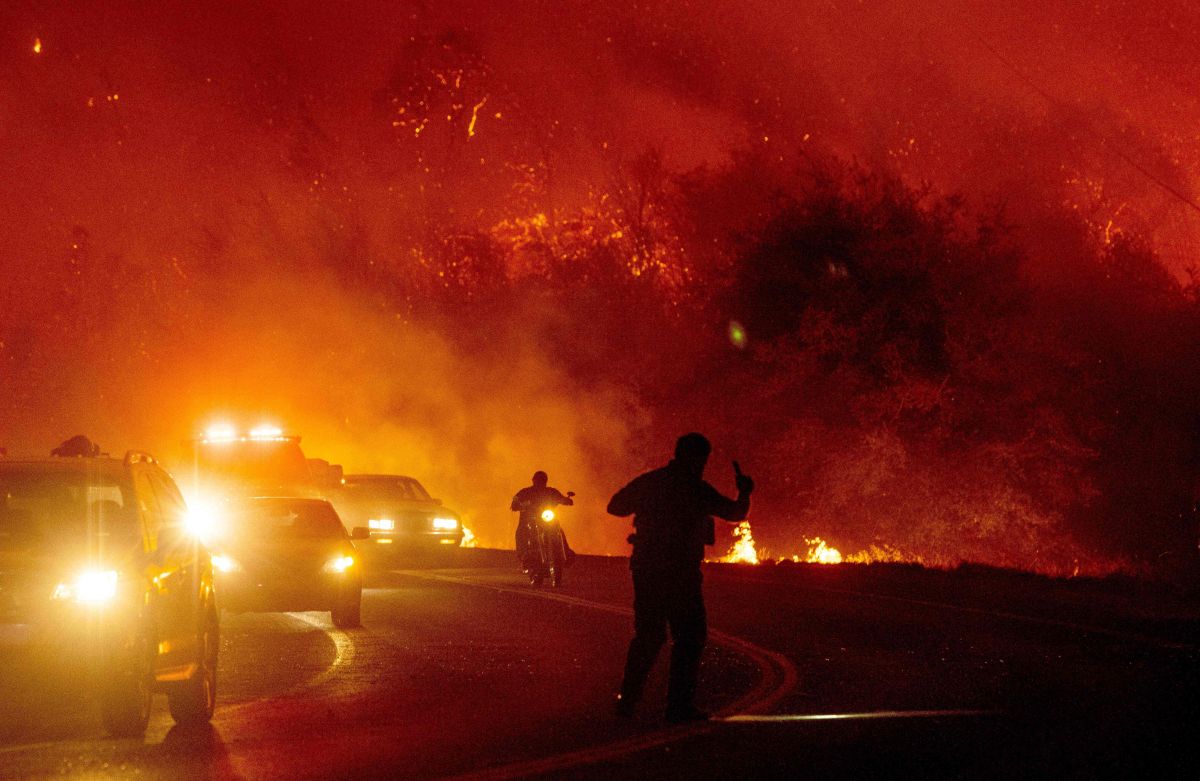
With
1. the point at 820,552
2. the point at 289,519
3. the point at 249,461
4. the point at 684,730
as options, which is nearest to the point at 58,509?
the point at 684,730

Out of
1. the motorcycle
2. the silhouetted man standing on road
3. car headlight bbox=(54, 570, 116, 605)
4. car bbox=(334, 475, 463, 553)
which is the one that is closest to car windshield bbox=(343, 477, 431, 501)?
car bbox=(334, 475, 463, 553)

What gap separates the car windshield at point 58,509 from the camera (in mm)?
11219

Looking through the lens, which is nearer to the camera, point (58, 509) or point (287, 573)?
point (58, 509)

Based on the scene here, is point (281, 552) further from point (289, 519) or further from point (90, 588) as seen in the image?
point (90, 588)

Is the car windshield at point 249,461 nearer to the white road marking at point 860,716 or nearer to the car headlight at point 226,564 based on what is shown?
the car headlight at point 226,564

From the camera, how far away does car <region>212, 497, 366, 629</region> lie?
19.8 meters

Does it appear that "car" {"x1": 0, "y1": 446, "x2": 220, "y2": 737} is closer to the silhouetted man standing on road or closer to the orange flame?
the silhouetted man standing on road

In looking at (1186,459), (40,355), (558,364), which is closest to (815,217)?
(1186,459)

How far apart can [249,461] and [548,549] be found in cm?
998

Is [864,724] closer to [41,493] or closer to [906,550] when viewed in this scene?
[41,493]

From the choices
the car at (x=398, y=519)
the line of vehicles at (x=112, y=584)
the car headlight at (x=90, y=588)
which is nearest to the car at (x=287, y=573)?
the line of vehicles at (x=112, y=584)

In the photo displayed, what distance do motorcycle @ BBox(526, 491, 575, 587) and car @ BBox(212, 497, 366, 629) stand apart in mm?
5524

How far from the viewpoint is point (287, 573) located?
66.3 feet

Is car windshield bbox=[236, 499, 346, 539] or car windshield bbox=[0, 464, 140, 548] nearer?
car windshield bbox=[0, 464, 140, 548]
